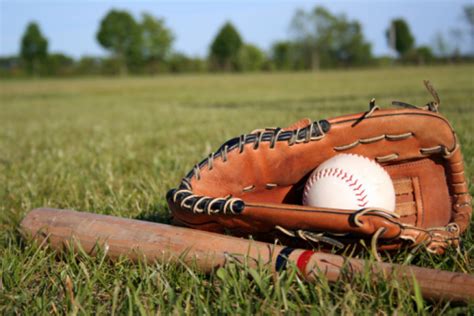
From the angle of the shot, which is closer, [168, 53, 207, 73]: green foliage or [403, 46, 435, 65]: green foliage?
[403, 46, 435, 65]: green foliage

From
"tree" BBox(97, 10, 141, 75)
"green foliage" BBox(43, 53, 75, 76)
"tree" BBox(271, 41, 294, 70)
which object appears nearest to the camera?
"green foliage" BBox(43, 53, 75, 76)

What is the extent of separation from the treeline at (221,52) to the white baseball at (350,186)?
64.3m

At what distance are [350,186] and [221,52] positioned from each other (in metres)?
80.3

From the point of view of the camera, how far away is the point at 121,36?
7562cm

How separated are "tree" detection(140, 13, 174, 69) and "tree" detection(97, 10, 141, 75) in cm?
120

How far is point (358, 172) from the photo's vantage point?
2.09m

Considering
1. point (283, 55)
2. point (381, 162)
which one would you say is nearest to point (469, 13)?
point (283, 55)

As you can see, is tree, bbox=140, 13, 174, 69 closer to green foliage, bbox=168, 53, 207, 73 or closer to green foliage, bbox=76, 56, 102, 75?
green foliage, bbox=168, 53, 207, 73

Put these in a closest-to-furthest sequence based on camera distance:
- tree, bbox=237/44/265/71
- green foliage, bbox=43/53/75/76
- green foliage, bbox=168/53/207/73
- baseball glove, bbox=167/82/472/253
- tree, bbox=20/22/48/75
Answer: baseball glove, bbox=167/82/472/253 < green foliage, bbox=43/53/75/76 < tree, bbox=20/22/48/75 < green foliage, bbox=168/53/207/73 < tree, bbox=237/44/265/71

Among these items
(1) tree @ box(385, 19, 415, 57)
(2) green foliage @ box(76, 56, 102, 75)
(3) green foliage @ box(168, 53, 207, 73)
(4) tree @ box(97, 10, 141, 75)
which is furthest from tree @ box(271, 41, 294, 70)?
(2) green foliage @ box(76, 56, 102, 75)

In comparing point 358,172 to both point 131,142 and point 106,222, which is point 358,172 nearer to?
point 106,222

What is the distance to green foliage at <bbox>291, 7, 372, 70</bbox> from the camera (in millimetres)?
77062

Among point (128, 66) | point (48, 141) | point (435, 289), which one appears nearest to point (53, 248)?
point (435, 289)

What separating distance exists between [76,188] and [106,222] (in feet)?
4.45
